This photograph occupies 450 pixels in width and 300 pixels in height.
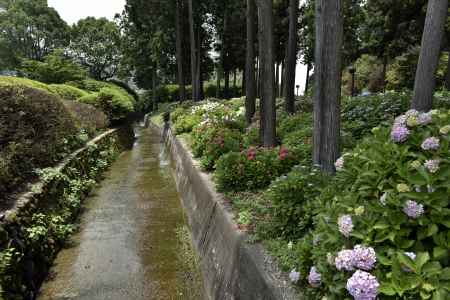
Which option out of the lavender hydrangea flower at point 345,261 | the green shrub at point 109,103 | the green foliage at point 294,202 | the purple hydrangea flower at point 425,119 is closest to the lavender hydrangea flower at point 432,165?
the purple hydrangea flower at point 425,119

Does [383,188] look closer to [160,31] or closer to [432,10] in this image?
[432,10]

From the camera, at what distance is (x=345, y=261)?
1850 millimetres

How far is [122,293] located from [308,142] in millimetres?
3585

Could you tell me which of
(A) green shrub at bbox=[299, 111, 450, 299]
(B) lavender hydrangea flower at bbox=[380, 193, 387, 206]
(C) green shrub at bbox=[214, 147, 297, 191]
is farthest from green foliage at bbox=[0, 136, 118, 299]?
(B) lavender hydrangea flower at bbox=[380, 193, 387, 206]

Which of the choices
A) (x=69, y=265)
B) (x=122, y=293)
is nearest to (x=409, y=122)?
(x=122, y=293)

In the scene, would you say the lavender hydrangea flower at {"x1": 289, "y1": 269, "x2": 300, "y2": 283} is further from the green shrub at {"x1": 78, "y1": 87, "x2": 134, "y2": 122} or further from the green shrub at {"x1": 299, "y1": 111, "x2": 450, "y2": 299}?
the green shrub at {"x1": 78, "y1": 87, "x2": 134, "y2": 122}

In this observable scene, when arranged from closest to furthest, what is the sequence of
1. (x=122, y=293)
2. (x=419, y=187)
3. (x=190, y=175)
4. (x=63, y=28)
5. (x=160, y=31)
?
1. (x=419, y=187)
2. (x=122, y=293)
3. (x=190, y=175)
4. (x=160, y=31)
5. (x=63, y=28)

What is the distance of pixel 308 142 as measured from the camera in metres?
5.75

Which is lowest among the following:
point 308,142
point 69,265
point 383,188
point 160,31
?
point 69,265

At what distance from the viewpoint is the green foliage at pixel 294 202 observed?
10.8 feet

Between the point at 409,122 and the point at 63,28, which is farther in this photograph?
the point at 63,28

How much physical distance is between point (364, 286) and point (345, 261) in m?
0.17

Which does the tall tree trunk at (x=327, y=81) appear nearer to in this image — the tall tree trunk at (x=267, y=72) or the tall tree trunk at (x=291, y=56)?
the tall tree trunk at (x=267, y=72)

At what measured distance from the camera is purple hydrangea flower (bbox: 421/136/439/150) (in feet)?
6.48
